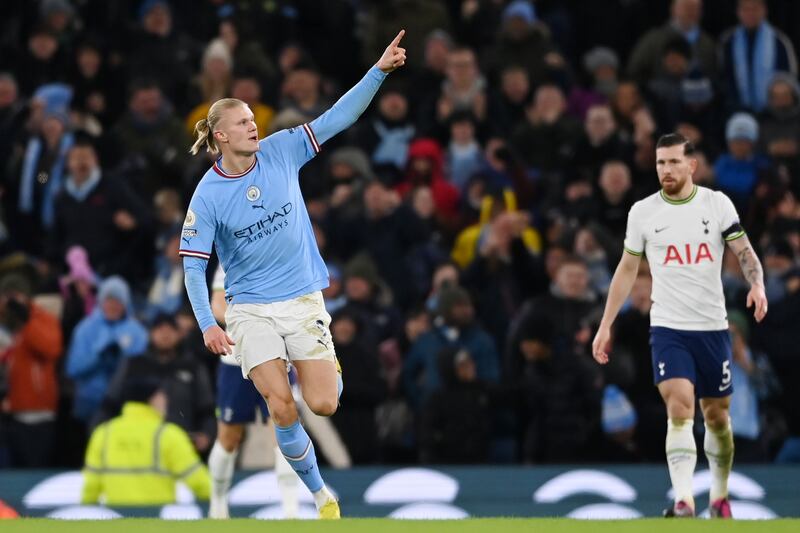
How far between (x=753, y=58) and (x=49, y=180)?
6.87 meters

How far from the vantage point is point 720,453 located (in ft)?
33.4

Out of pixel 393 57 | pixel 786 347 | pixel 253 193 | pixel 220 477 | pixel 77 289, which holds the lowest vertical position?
pixel 220 477

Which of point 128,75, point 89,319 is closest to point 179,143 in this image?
point 128,75

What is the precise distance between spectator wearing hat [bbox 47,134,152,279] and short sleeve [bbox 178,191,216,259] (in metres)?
6.26

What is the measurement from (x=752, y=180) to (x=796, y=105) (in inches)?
49.3

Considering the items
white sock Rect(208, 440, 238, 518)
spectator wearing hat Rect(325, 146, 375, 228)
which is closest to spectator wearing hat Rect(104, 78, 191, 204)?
spectator wearing hat Rect(325, 146, 375, 228)

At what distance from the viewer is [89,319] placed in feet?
45.9

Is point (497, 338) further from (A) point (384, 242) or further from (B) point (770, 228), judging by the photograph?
(B) point (770, 228)

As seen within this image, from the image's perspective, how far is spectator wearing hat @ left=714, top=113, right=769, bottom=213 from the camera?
14.6m

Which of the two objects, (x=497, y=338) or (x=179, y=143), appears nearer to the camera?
(x=497, y=338)

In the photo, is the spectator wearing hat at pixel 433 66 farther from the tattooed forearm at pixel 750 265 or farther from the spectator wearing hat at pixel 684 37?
the tattooed forearm at pixel 750 265

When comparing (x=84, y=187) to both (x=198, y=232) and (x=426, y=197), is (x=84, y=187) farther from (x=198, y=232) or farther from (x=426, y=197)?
(x=198, y=232)

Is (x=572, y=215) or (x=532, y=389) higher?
(x=572, y=215)

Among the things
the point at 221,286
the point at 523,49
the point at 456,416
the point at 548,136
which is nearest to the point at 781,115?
the point at 548,136
